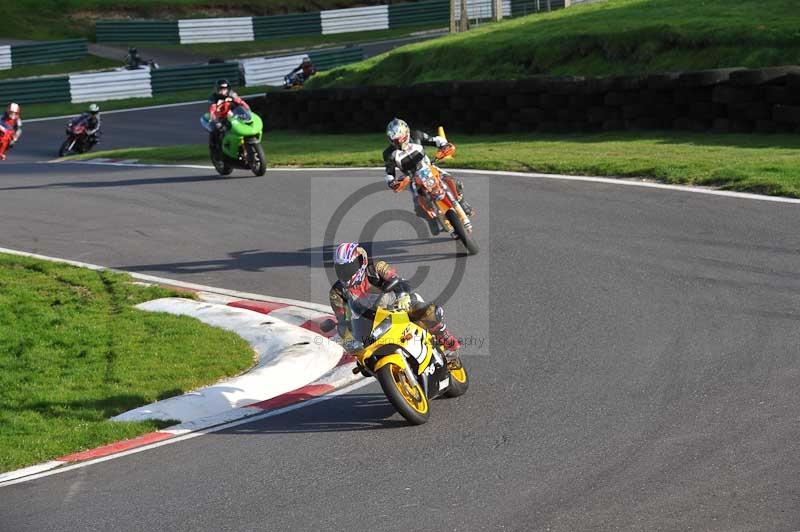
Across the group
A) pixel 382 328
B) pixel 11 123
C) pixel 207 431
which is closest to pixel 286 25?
pixel 11 123

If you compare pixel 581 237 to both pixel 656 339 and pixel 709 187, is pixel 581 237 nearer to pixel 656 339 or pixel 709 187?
pixel 709 187

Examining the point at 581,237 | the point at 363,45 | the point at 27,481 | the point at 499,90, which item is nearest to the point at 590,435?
the point at 27,481

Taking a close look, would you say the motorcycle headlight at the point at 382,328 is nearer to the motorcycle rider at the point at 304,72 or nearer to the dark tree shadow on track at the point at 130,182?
the dark tree shadow on track at the point at 130,182

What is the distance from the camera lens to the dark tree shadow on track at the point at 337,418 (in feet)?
27.4

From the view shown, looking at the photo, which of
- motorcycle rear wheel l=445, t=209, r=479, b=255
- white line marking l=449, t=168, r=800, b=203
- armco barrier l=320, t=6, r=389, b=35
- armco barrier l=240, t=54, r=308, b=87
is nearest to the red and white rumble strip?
motorcycle rear wheel l=445, t=209, r=479, b=255

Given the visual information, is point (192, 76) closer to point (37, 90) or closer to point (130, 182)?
point (37, 90)

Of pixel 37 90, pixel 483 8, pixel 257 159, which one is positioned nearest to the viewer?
pixel 257 159

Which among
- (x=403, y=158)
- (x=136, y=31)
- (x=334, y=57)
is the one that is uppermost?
(x=136, y=31)

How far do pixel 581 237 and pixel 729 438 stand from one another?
6469mm

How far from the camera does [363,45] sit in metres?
45.7

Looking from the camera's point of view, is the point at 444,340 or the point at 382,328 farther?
the point at 444,340

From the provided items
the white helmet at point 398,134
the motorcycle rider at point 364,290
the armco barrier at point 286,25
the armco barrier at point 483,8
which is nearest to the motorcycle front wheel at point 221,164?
the white helmet at point 398,134

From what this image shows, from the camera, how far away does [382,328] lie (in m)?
8.20

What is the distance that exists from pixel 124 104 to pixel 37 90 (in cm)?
306
